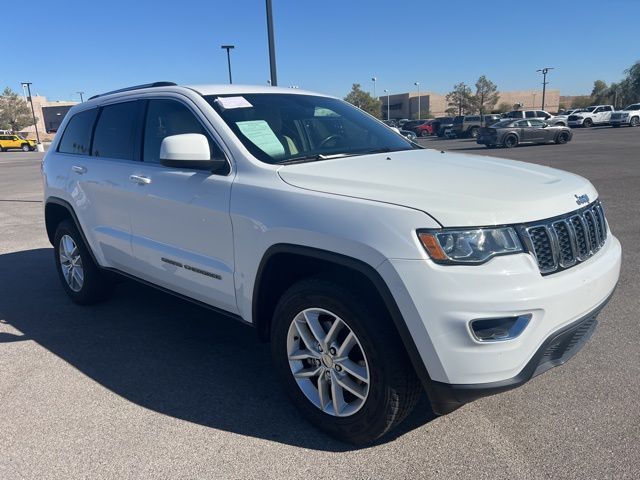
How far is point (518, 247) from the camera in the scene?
7.70 ft

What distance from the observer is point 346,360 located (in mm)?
2721

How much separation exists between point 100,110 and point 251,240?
2.53 m

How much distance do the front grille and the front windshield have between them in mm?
1402

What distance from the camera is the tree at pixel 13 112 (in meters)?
75.2

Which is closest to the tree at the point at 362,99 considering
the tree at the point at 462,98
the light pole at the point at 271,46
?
the tree at the point at 462,98

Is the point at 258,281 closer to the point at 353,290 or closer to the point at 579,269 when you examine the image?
the point at 353,290

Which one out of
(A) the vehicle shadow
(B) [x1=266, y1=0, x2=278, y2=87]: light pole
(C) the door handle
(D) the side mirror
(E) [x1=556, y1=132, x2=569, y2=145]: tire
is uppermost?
(B) [x1=266, y1=0, x2=278, y2=87]: light pole

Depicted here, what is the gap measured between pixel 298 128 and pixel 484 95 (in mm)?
80009

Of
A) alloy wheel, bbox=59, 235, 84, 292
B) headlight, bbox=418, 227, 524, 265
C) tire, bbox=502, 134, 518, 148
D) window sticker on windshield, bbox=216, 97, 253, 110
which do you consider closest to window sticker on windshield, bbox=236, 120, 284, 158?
window sticker on windshield, bbox=216, 97, 253, 110

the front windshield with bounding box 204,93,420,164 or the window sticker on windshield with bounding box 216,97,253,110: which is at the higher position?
the window sticker on windshield with bounding box 216,97,253,110

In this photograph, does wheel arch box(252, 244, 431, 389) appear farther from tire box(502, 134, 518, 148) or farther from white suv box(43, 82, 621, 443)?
tire box(502, 134, 518, 148)

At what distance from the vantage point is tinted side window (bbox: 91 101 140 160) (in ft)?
13.6

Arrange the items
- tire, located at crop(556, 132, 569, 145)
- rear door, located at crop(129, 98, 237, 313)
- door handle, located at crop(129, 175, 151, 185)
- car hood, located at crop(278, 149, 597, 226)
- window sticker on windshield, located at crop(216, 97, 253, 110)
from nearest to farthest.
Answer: car hood, located at crop(278, 149, 597, 226) < rear door, located at crop(129, 98, 237, 313) < window sticker on windshield, located at crop(216, 97, 253, 110) < door handle, located at crop(129, 175, 151, 185) < tire, located at crop(556, 132, 569, 145)

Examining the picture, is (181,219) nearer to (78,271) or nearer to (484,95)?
(78,271)
